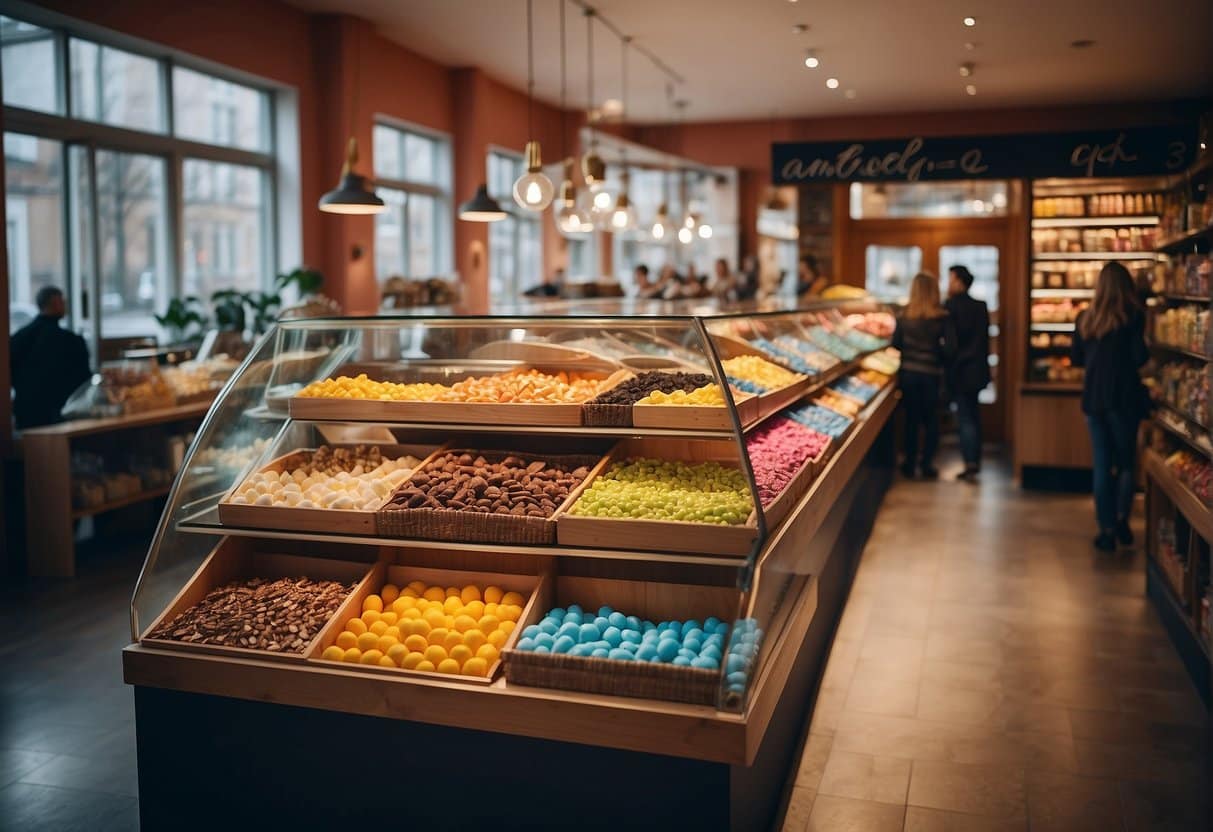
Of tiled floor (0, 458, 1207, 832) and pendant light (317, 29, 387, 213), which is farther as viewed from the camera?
pendant light (317, 29, 387, 213)

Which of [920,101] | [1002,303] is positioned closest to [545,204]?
[1002,303]

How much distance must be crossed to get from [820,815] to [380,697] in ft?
4.56

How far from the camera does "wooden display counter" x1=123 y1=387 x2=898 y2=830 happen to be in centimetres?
265

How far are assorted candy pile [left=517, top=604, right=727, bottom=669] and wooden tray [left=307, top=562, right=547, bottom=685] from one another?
7 centimetres

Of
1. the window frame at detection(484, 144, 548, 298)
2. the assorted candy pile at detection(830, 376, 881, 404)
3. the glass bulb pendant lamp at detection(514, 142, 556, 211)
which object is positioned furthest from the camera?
the window frame at detection(484, 144, 548, 298)

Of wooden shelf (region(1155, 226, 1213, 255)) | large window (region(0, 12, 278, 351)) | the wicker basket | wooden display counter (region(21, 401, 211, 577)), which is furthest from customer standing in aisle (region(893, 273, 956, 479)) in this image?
the wicker basket

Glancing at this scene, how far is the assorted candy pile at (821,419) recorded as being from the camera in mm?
4969

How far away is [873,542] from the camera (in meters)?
6.82

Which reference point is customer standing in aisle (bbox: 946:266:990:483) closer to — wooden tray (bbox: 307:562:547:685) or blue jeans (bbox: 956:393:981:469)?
blue jeans (bbox: 956:393:981:469)

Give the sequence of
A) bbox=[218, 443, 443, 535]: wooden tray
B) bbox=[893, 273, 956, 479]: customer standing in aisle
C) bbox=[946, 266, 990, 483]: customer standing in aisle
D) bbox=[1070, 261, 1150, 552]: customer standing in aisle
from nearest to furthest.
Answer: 1. bbox=[218, 443, 443, 535]: wooden tray
2. bbox=[1070, 261, 1150, 552]: customer standing in aisle
3. bbox=[893, 273, 956, 479]: customer standing in aisle
4. bbox=[946, 266, 990, 483]: customer standing in aisle

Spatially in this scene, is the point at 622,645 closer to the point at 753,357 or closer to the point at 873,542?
the point at 753,357

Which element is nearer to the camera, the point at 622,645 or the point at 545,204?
the point at 622,645

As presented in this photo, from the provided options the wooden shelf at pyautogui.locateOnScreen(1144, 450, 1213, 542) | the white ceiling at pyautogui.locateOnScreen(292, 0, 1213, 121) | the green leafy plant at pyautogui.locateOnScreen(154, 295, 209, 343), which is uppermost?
the white ceiling at pyautogui.locateOnScreen(292, 0, 1213, 121)

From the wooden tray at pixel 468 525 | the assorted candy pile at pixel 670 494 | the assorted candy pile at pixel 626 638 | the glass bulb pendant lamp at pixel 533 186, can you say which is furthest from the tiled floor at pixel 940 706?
the glass bulb pendant lamp at pixel 533 186
